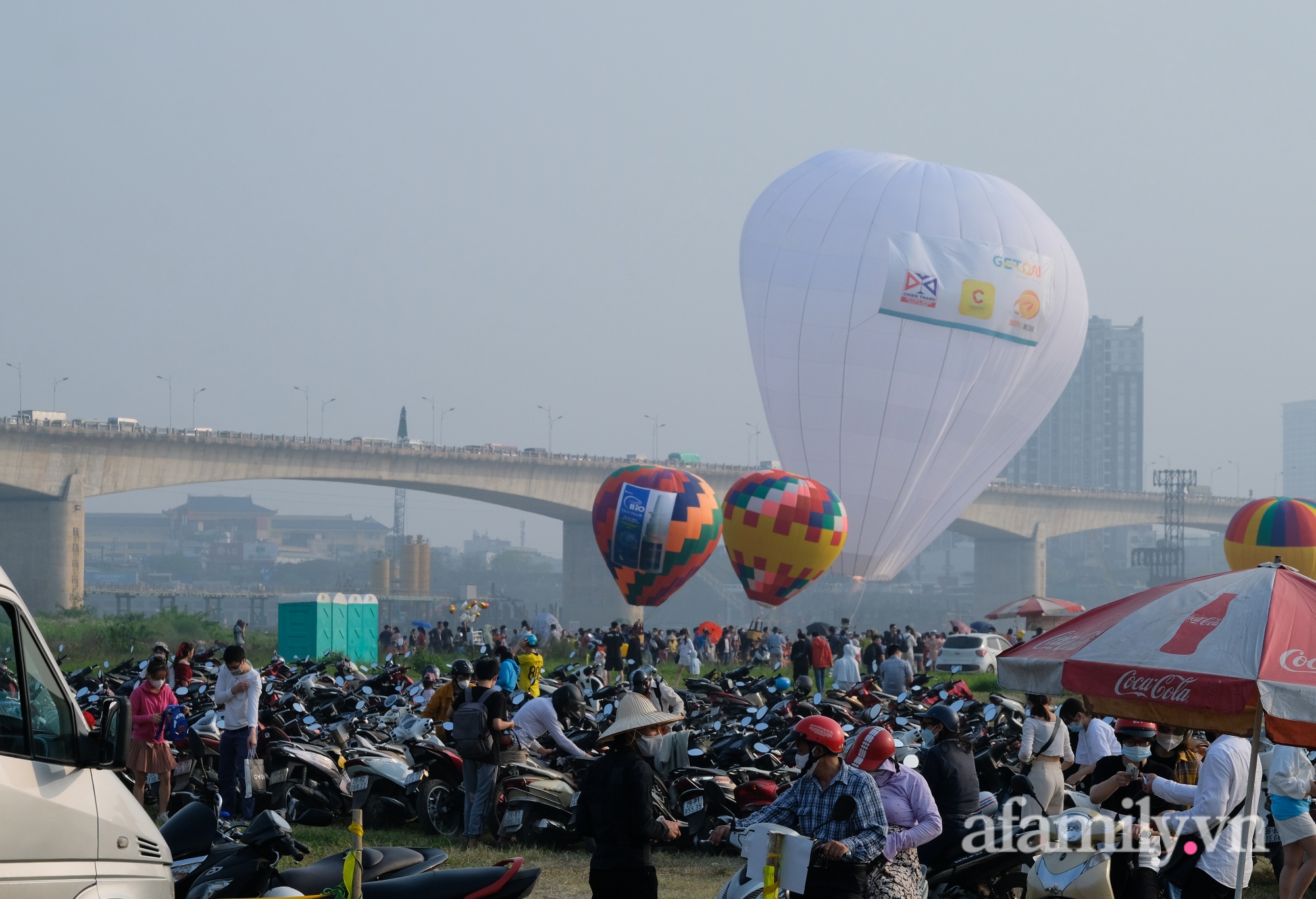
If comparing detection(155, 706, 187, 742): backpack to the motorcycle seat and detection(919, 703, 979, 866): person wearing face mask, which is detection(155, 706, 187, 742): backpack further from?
detection(919, 703, 979, 866): person wearing face mask

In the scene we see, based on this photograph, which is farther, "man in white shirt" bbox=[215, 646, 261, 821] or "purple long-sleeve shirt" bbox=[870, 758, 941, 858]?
"man in white shirt" bbox=[215, 646, 261, 821]

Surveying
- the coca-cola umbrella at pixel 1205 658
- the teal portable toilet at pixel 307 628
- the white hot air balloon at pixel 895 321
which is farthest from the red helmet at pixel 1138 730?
the white hot air balloon at pixel 895 321

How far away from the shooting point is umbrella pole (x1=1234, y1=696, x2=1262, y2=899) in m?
6.88

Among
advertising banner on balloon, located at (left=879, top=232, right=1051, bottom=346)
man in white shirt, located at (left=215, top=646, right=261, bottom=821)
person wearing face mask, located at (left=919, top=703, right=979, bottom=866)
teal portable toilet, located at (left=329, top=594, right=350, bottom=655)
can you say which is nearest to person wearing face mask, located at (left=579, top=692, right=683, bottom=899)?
person wearing face mask, located at (left=919, top=703, right=979, bottom=866)

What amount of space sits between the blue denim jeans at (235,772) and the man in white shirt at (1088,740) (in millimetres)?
6328

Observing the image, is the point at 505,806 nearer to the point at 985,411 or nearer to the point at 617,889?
the point at 617,889

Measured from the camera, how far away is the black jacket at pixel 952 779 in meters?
8.53

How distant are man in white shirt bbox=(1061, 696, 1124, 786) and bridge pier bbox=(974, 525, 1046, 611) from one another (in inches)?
3593

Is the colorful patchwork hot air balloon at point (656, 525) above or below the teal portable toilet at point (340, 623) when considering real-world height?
above

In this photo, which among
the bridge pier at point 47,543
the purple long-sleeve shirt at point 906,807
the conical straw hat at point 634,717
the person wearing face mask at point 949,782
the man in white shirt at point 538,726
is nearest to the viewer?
the purple long-sleeve shirt at point 906,807

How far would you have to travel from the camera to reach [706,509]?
3497 cm

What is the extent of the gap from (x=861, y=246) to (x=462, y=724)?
30420 mm

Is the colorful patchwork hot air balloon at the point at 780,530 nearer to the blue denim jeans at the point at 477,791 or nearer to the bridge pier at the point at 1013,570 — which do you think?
the blue denim jeans at the point at 477,791

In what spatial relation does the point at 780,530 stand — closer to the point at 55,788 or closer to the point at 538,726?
the point at 538,726
